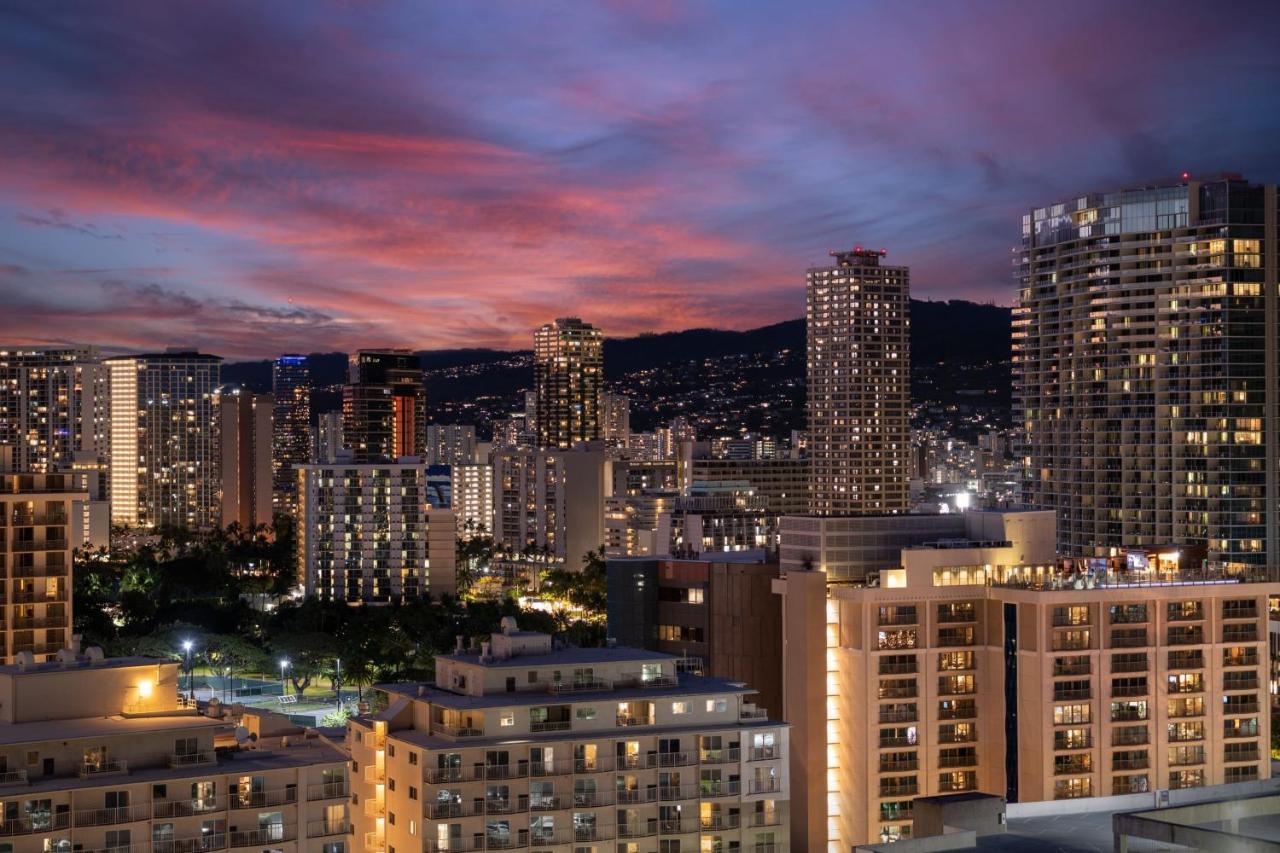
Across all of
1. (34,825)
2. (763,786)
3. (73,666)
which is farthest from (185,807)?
(763,786)

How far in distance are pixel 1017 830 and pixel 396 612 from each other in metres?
93.1

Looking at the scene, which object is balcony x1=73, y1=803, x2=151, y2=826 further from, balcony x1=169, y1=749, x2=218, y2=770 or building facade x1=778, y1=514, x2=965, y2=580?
building facade x1=778, y1=514, x2=965, y2=580

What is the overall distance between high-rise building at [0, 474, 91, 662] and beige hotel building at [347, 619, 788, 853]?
19.3m

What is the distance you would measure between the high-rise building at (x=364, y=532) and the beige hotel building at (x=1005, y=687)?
299ft

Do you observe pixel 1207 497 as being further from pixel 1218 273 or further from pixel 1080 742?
pixel 1080 742

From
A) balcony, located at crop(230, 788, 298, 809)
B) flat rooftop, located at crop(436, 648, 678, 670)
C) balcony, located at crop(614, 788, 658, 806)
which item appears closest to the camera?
balcony, located at crop(230, 788, 298, 809)

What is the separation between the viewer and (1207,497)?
107m

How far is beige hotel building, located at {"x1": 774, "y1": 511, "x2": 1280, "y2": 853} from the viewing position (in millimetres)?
58469

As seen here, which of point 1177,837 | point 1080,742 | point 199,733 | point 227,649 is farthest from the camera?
point 227,649

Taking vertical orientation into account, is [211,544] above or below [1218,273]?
below

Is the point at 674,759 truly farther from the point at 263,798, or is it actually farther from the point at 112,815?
the point at 112,815

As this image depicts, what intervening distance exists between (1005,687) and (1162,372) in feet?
187

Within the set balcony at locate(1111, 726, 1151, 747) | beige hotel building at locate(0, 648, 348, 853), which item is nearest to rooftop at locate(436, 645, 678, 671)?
beige hotel building at locate(0, 648, 348, 853)

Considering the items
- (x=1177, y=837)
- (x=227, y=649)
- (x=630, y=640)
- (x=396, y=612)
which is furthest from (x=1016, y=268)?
(x=1177, y=837)
